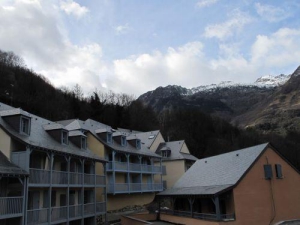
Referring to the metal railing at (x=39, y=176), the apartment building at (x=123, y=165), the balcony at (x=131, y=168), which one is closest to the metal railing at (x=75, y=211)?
the metal railing at (x=39, y=176)

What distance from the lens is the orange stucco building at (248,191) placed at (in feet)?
90.6

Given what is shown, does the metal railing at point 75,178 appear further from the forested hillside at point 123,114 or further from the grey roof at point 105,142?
the forested hillside at point 123,114

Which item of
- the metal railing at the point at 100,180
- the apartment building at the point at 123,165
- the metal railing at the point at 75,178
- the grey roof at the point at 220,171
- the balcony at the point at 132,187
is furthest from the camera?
the apartment building at the point at 123,165

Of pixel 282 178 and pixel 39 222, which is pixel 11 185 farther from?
pixel 282 178

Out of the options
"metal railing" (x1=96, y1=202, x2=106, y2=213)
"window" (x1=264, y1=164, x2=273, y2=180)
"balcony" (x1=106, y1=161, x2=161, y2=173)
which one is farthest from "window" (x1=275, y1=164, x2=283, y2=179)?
"balcony" (x1=106, y1=161, x2=161, y2=173)

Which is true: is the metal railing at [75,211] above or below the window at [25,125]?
below

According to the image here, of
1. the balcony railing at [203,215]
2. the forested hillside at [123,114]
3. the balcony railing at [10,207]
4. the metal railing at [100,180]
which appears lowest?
the balcony railing at [203,215]

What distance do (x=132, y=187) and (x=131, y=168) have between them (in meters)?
2.35

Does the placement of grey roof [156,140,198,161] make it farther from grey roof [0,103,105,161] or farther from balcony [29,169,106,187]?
grey roof [0,103,105,161]

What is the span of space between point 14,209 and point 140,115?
63.8 meters

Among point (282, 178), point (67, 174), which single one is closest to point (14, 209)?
point (67, 174)

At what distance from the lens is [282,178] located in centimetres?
3048

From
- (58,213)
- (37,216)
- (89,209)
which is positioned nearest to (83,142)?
(89,209)

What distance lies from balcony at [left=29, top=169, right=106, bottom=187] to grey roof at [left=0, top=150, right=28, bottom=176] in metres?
1.39
